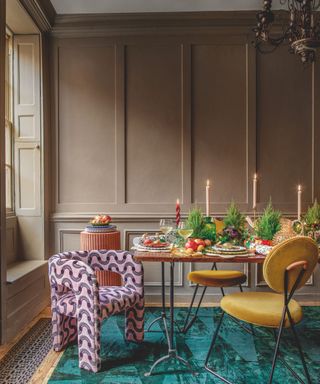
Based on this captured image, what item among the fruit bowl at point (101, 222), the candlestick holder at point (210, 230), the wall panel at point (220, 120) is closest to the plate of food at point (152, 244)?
the candlestick holder at point (210, 230)

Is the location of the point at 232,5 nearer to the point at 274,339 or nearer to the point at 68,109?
the point at 68,109

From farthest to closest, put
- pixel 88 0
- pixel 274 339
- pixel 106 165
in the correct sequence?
pixel 106 165
pixel 88 0
pixel 274 339

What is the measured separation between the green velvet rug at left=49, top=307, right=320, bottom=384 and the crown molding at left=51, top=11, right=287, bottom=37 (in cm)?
320

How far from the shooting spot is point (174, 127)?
3.95 metres

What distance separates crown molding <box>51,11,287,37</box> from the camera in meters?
3.88

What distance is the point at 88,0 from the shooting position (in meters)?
3.75

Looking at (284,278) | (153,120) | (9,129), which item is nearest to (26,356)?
(284,278)

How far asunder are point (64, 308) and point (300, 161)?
2980mm

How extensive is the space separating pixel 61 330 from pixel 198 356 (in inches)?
42.9

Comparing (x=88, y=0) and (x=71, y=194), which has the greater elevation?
(x=88, y=0)

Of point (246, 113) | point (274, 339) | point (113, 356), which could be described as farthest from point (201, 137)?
point (113, 356)

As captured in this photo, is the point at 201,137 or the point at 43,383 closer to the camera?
the point at 43,383

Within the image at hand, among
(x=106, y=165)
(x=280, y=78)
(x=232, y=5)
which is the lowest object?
(x=106, y=165)

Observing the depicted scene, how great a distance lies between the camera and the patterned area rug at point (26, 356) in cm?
234
